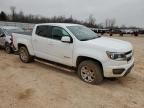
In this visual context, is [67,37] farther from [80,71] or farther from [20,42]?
[20,42]

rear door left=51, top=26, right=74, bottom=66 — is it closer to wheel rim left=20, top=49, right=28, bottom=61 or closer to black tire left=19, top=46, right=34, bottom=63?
black tire left=19, top=46, right=34, bottom=63

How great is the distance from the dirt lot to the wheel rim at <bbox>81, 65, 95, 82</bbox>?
0.19 meters

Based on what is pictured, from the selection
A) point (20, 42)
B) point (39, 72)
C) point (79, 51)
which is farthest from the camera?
point (20, 42)

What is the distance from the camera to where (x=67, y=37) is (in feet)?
20.7

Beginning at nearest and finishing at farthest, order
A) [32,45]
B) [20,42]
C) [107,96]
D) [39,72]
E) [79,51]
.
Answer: [107,96] < [79,51] < [39,72] < [32,45] < [20,42]

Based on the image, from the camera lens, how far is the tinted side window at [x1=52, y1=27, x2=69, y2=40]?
21.9 ft

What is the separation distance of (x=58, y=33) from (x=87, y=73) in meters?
1.84

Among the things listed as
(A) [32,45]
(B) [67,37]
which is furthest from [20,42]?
(B) [67,37]

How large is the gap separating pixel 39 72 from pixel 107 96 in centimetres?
301

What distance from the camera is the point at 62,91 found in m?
5.44

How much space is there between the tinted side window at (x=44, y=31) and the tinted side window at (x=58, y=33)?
0.67 ft

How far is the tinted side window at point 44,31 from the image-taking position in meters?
7.22

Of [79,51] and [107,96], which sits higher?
[79,51]

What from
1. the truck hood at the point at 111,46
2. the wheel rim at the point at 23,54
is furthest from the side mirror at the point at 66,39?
the wheel rim at the point at 23,54
